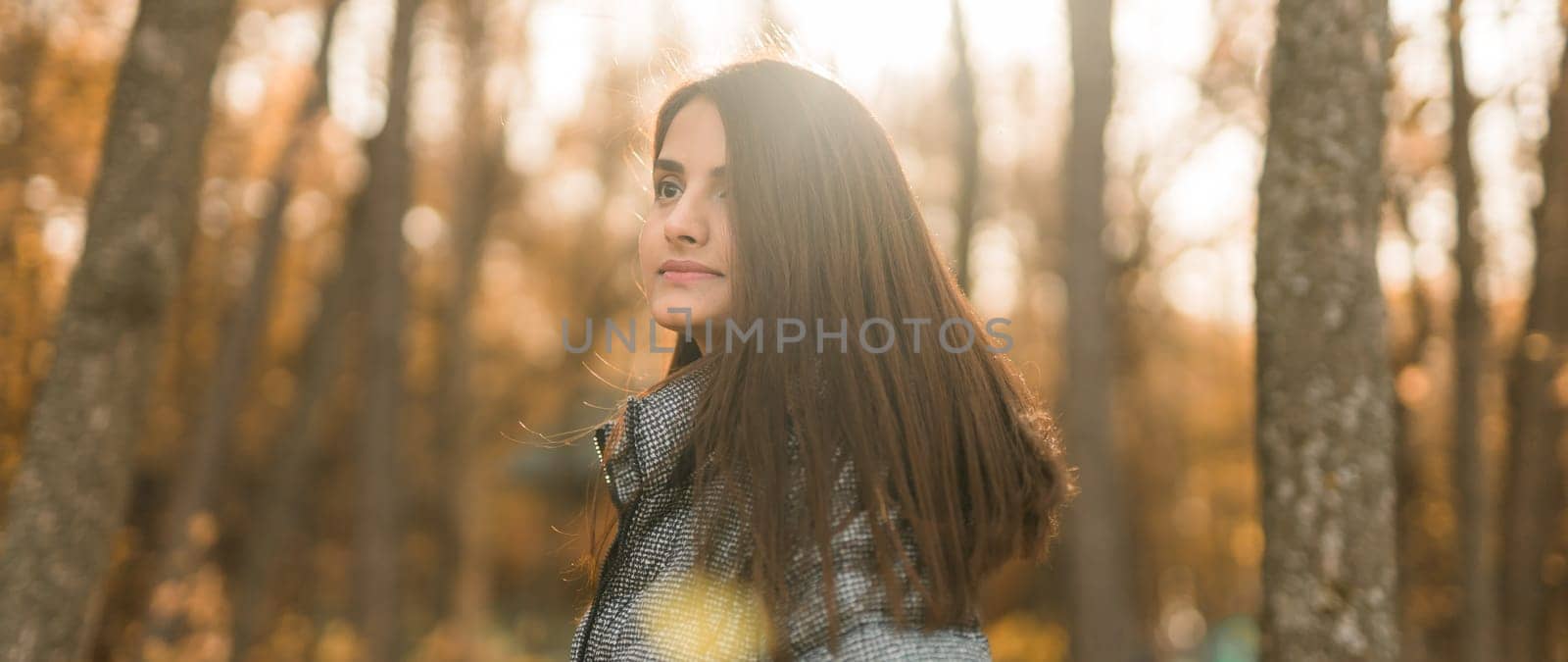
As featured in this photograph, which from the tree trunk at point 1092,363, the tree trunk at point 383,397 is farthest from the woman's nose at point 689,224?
the tree trunk at point 383,397

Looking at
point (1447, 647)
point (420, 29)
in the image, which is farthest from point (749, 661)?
point (1447, 647)

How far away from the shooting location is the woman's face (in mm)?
2188

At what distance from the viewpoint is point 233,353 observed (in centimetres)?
1077

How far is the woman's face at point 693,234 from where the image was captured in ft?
7.18

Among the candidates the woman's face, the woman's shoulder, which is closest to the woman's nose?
the woman's face

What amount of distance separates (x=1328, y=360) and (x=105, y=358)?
3620mm

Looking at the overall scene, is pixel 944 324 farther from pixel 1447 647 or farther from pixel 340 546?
pixel 340 546

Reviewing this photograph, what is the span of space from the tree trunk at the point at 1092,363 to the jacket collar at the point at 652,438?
6.20 metres

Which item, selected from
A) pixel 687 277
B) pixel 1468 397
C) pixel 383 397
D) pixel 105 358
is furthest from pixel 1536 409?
pixel 105 358

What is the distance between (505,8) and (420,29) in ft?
5.42

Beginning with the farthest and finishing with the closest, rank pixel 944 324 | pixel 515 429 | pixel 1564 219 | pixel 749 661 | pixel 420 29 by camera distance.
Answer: pixel 515 429, pixel 420 29, pixel 1564 219, pixel 944 324, pixel 749 661

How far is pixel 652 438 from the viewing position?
206cm

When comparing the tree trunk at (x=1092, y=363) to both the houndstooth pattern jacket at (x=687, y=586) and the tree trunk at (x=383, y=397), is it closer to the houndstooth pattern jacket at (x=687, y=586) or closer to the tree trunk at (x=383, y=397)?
the tree trunk at (x=383, y=397)

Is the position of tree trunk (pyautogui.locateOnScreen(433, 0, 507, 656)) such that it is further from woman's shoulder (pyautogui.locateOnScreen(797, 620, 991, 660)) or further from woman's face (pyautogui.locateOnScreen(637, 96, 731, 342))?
woman's shoulder (pyautogui.locateOnScreen(797, 620, 991, 660))
